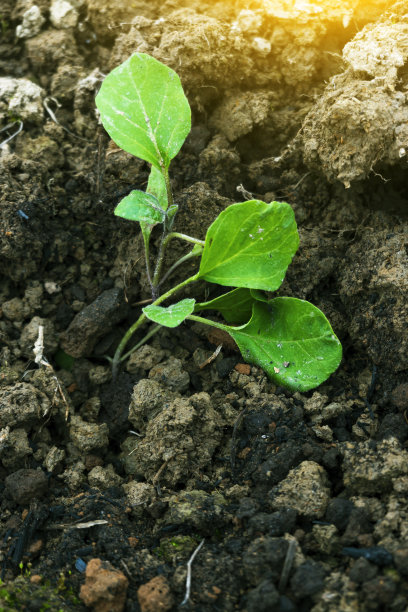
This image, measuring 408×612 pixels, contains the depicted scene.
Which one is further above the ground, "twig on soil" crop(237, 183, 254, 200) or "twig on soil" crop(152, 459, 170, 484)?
"twig on soil" crop(237, 183, 254, 200)

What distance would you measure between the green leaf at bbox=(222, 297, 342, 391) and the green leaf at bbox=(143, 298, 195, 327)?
0.19m

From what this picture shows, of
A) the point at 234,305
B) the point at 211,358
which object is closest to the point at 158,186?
the point at 234,305

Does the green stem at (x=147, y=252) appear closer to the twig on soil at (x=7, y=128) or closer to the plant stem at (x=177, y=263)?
the plant stem at (x=177, y=263)

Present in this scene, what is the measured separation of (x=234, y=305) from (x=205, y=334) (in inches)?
5.9

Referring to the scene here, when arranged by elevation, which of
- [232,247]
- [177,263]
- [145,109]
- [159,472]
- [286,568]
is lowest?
[159,472]

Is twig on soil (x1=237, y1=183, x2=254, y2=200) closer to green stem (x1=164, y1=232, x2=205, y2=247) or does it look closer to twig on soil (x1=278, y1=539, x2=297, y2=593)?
green stem (x1=164, y1=232, x2=205, y2=247)

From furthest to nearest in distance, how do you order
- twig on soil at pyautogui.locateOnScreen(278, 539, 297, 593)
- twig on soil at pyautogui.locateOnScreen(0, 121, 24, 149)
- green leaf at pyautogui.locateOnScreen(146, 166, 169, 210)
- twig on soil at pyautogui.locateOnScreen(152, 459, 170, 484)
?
twig on soil at pyautogui.locateOnScreen(0, 121, 24, 149), green leaf at pyautogui.locateOnScreen(146, 166, 169, 210), twig on soil at pyautogui.locateOnScreen(152, 459, 170, 484), twig on soil at pyautogui.locateOnScreen(278, 539, 297, 593)

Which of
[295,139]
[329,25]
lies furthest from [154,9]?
[295,139]

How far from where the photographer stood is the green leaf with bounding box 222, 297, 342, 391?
1.57 metres

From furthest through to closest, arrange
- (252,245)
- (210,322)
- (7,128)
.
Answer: (7,128)
(210,322)
(252,245)

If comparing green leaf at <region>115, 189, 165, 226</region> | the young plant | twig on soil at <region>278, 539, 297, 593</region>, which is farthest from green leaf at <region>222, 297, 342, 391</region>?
twig on soil at <region>278, 539, 297, 593</region>

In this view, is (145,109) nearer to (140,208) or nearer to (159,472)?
(140,208)

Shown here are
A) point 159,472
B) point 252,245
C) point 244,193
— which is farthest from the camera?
point 244,193

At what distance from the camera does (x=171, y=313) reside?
152cm
